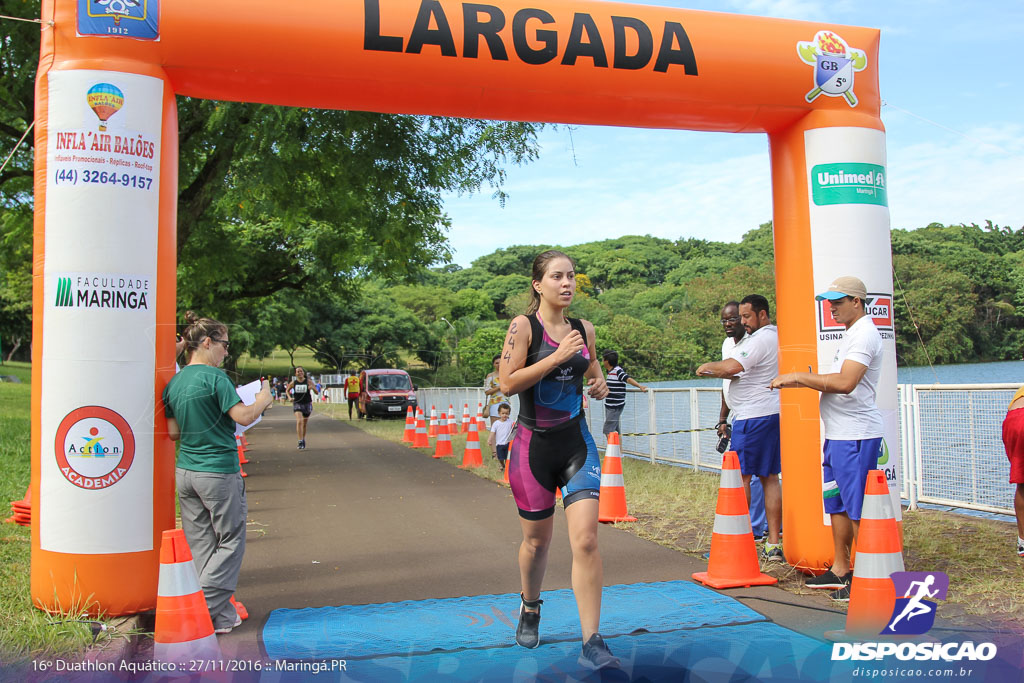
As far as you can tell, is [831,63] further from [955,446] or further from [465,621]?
[465,621]

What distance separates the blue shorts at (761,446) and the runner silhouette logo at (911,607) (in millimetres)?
1878

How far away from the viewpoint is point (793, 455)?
586cm

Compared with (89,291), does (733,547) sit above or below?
below

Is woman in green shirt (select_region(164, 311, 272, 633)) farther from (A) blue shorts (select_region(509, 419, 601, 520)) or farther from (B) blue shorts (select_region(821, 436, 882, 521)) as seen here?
(B) blue shorts (select_region(821, 436, 882, 521))

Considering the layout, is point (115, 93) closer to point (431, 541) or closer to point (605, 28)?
point (605, 28)

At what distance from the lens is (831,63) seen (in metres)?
5.89

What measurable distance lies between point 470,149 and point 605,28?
7.13 meters

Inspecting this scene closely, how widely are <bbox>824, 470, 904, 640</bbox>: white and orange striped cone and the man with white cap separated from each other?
47cm

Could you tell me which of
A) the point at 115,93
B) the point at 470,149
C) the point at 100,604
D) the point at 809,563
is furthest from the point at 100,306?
the point at 470,149

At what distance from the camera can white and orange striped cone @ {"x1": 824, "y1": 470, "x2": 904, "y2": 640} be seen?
4.33 metres

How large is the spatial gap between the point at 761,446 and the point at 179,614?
4.36m

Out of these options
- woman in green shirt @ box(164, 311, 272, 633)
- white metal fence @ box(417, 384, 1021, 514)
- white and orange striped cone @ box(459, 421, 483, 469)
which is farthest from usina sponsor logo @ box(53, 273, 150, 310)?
white and orange striped cone @ box(459, 421, 483, 469)

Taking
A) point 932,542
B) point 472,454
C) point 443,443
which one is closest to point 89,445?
point 932,542

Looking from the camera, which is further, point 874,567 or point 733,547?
point 733,547
